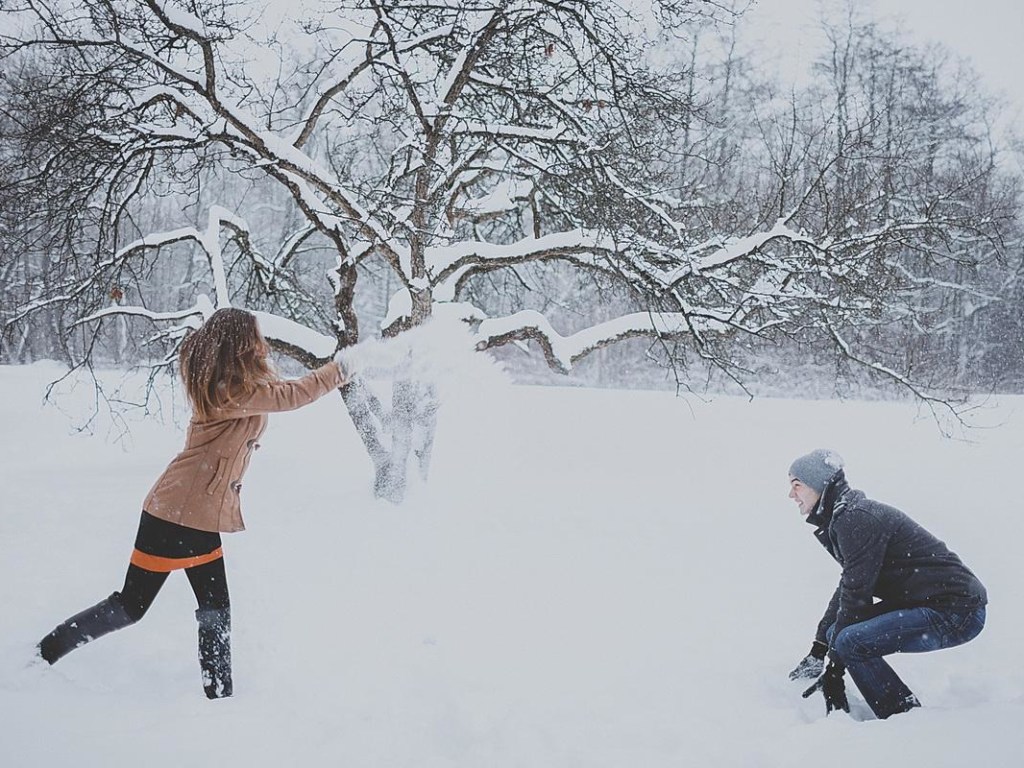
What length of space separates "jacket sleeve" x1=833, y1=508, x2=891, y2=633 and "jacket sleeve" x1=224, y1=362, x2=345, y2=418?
2.28 meters

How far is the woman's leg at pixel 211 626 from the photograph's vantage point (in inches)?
114

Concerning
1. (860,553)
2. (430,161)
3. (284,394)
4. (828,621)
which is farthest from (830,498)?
(430,161)

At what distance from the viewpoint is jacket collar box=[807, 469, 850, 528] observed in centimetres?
313

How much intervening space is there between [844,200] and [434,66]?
415 cm

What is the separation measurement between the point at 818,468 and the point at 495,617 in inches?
81.1

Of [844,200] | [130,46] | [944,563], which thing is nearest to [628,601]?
[944,563]

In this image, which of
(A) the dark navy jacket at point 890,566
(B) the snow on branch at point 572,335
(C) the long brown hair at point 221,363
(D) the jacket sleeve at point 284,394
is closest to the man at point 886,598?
(A) the dark navy jacket at point 890,566

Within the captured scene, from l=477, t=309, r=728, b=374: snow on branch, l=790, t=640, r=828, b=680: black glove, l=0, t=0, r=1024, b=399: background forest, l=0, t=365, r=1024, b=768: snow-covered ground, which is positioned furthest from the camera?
l=477, t=309, r=728, b=374: snow on branch

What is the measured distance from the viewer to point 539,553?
17.7 feet

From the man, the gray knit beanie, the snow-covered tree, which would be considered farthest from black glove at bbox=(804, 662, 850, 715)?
the snow-covered tree

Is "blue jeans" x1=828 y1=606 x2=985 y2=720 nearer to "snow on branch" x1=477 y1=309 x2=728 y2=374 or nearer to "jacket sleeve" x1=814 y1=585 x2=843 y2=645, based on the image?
"jacket sleeve" x1=814 y1=585 x2=843 y2=645

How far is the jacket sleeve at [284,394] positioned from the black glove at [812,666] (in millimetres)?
2607

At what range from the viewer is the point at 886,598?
3104mm

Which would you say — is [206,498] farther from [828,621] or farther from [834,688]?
[828,621]
